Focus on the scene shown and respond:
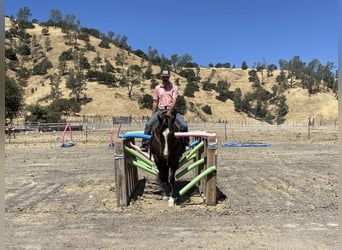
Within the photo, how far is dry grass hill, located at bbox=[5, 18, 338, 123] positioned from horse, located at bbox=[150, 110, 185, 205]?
56.6 meters

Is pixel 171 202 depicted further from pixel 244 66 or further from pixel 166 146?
pixel 244 66

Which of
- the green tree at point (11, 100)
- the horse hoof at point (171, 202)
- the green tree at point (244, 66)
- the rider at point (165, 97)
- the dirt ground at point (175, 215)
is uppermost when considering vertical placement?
the green tree at point (244, 66)

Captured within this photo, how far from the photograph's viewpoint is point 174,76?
305 feet

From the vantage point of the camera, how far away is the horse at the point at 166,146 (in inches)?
259

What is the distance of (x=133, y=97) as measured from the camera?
235 feet

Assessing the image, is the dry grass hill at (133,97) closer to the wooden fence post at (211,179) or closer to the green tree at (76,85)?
the green tree at (76,85)

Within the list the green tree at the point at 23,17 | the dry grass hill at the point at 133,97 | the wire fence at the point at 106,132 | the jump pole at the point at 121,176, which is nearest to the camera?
the jump pole at the point at 121,176

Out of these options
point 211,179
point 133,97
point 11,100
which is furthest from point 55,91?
point 211,179

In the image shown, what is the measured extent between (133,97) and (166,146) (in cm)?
6568

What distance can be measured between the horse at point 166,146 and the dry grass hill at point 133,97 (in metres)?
56.6

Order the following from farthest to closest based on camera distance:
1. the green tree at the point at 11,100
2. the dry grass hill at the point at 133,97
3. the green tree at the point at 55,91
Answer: the green tree at the point at 55,91
the dry grass hill at the point at 133,97
the green tree at the point at 11,100

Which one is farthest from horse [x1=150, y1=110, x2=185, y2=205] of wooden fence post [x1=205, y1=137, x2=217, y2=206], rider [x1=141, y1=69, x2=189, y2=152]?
wooden fence post [x1=205, y1=137, x2=217, y2=206]

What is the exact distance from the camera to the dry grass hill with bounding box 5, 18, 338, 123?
219 feet

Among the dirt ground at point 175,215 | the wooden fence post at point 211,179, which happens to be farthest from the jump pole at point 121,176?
the wooden fence post at point 211,179
